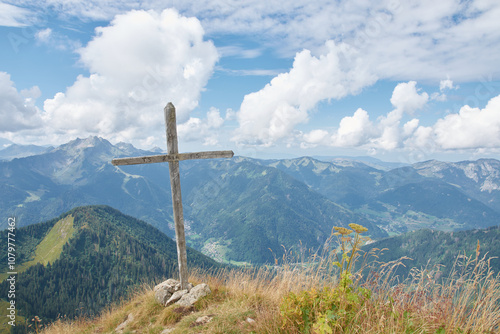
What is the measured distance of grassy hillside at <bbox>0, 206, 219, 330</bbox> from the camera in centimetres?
11222

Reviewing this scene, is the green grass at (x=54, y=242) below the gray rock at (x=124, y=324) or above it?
below

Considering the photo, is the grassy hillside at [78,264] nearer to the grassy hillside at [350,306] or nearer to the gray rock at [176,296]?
the gray rock at [176,296]

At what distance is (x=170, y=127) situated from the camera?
9.36 meters

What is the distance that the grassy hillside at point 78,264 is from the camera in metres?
112

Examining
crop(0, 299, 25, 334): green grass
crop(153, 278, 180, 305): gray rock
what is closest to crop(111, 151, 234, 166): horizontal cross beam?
crop(153, 278, 180, 305): gray rock

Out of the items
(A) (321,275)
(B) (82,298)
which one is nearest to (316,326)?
(A) (321,275)

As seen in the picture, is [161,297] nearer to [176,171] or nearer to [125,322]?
[125,322]

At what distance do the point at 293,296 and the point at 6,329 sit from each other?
123m

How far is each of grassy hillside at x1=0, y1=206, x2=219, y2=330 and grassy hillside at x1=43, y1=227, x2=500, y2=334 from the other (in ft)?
363

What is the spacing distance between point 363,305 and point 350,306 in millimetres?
237

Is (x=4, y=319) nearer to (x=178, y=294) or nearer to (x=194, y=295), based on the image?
(x=178, y=294)

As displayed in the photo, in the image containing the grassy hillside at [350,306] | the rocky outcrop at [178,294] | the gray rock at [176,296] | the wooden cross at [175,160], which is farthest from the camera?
the wooden cross at [175,160]

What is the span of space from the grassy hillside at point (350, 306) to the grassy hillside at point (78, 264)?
363 ft

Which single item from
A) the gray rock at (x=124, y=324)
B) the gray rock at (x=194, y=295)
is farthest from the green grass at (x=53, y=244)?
the gray rock at (x=194, y=295)
